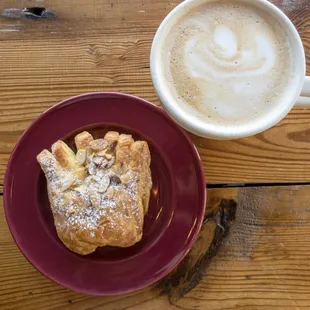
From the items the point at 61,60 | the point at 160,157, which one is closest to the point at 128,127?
the point at 160,157

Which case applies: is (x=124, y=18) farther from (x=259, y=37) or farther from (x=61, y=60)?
(x=259, y=37)

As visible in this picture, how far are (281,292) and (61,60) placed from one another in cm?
68

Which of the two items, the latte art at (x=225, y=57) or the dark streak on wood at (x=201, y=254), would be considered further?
the dark streak on wood at (x=201, y=254)

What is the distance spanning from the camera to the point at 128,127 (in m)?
1.02

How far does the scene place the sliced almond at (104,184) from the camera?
3.06 feet

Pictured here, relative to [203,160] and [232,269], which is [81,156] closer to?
[203,160]

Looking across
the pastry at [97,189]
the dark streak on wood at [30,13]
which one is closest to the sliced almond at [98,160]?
the pastry at [97,189]

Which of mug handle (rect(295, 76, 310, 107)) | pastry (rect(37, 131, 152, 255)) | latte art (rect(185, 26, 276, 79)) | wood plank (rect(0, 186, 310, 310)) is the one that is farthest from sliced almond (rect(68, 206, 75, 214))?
mug handle (rect(295, 76, 310, 107))

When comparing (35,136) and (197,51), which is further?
(35,136)

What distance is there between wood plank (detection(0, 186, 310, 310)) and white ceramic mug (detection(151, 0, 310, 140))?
28 cm

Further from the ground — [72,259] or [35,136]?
[35,136]

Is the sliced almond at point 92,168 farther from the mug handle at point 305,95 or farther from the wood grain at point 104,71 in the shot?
the mug handle at point 305,95

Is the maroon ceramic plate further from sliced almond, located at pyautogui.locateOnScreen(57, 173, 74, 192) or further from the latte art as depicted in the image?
the latte art

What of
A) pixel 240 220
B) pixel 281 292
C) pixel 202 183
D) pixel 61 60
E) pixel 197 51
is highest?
pixel 197 51
